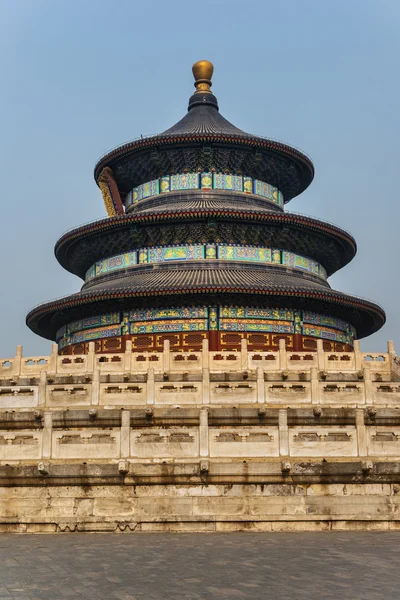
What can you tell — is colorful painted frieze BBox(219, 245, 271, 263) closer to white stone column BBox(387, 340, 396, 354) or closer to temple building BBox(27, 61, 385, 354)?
temple building BBox(27, 61, 385, 354)

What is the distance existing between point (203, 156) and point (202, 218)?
18.9 ft

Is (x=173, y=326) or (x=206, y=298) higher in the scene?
(x=206, y=298)

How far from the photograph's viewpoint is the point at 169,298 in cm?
3619

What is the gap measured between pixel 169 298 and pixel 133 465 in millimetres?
21485

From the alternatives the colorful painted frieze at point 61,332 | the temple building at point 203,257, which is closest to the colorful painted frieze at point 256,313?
the temple building at point 203,257

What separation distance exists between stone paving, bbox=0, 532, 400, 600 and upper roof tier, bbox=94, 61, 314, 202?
30.2 meters

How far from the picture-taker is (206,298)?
3600 centimetres

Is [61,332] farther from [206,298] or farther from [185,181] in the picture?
[185,181]

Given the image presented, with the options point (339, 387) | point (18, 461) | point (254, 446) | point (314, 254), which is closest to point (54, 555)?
point (18, 461)

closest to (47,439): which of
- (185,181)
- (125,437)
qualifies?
(125,437)

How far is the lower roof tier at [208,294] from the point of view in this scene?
34.7m

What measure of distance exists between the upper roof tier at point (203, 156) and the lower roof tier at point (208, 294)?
724 centimetres

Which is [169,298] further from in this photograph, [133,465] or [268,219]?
[133,465]

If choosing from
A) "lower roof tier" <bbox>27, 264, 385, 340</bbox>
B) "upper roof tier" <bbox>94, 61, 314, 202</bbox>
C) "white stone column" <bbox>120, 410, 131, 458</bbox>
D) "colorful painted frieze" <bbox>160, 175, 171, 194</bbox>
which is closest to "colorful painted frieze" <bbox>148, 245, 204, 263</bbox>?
"lower roof tier" <bbox>27, 264, 385, 340</bbox>
